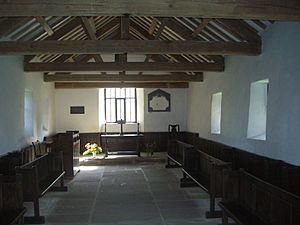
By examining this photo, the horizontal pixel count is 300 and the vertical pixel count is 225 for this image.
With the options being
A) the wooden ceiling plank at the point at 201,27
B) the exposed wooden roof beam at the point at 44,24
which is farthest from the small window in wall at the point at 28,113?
the wooden ceiling plank at the point at 201,27

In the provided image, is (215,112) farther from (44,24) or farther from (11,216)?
(11,216)

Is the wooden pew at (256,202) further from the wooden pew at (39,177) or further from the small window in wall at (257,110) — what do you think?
the wooden pew at (39,177)

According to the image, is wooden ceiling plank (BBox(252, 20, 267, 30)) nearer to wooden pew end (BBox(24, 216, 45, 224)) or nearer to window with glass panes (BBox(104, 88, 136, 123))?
wooden pew end (BBox(24, 216, 45, 224))

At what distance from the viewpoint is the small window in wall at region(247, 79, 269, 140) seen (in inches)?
232

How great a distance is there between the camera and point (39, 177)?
5.76m

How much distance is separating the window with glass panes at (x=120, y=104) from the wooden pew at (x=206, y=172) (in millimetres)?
5259

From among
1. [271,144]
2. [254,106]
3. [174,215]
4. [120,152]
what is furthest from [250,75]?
[120,152]

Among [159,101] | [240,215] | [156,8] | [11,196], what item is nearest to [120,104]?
[159,101]

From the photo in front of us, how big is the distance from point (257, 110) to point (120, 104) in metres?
6.64

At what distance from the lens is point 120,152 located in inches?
434

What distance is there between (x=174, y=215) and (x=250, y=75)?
2.85 m

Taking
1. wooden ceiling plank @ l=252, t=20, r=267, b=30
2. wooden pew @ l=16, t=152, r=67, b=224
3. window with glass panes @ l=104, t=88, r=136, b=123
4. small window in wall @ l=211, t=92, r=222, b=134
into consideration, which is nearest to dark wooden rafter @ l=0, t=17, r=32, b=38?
wooden pew @ l=16, t=152, r=67, b=224

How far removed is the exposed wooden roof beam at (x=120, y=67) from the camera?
23.6ft

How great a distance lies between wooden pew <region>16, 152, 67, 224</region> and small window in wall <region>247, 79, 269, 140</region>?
368cm
